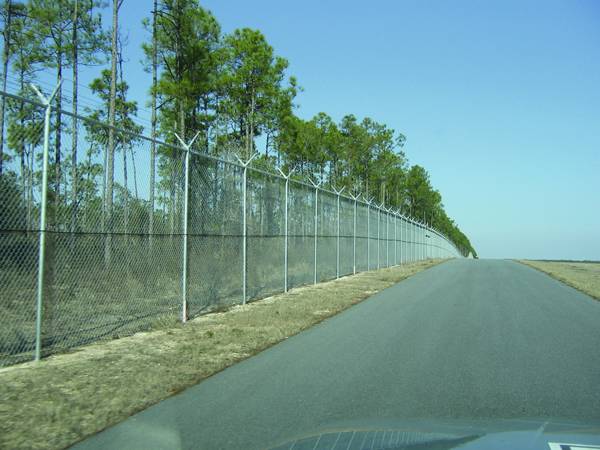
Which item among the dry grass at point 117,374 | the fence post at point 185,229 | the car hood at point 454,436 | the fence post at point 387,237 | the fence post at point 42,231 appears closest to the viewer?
the car hood at point 454,436

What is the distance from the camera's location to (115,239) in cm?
890

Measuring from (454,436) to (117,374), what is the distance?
4145 millimetres

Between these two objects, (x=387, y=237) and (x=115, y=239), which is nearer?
(x=115, y=239)

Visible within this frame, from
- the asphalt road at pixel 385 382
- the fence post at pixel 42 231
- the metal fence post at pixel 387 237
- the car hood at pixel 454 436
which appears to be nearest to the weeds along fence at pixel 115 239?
the fence post at pixel 42 231

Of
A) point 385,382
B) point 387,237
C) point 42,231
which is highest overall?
point 387,237

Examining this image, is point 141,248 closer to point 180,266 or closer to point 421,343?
point 180,266

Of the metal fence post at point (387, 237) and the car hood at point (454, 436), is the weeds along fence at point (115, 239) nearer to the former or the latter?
the car hood at point (454, 436)

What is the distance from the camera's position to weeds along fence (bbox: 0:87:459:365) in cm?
720

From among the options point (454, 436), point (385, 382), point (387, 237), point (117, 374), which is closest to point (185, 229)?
point (117, 374)

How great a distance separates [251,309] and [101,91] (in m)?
17.3

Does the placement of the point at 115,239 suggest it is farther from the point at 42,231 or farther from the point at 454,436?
the point at 454,436

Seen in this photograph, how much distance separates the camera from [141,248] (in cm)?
959

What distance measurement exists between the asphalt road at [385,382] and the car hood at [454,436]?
1.50 ft

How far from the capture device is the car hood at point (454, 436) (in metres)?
3.51
